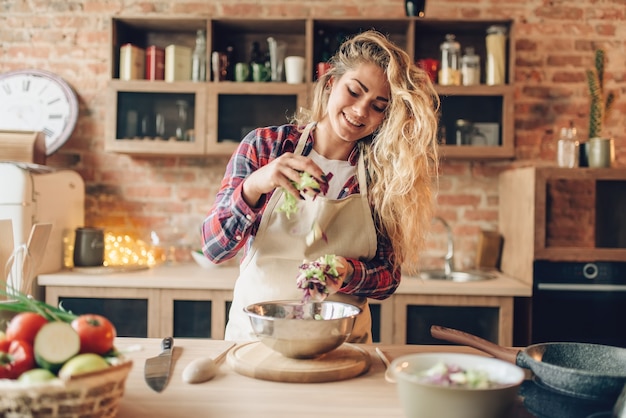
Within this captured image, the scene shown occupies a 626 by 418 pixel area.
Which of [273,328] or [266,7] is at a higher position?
[266,7]

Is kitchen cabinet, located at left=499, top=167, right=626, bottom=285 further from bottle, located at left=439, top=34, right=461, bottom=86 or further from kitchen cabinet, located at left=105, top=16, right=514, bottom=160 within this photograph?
bottle, located at left=439, top=34, right=461, bottom=86

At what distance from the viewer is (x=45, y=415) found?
2.85ft

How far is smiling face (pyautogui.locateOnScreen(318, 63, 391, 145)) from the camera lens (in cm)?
181

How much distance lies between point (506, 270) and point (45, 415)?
2742 mm

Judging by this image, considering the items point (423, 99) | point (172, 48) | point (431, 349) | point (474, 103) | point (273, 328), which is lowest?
point (431, 349)

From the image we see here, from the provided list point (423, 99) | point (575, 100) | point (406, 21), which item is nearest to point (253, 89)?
point (406, 21)

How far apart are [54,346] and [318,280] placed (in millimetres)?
658

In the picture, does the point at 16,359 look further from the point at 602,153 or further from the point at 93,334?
the point at 602,153

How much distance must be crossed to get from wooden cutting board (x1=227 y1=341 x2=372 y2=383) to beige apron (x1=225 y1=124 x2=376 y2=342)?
464 millimetres

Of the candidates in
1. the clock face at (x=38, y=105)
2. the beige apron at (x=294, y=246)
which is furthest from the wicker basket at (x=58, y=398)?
the clock face at (x=38, y=105)

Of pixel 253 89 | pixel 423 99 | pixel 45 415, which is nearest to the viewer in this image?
pixel 45 415

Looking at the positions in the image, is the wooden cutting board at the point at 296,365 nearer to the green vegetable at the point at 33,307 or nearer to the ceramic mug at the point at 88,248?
the green vegetable at the point at 33,307

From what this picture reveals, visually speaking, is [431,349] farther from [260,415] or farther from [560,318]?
[560,318]

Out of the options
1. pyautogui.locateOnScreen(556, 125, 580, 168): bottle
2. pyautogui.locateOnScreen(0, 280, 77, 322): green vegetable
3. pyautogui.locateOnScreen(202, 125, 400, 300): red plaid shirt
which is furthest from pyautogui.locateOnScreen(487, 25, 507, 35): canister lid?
pyautogui.locateOnScreen(0, 280, 77, 322): green vegetable
